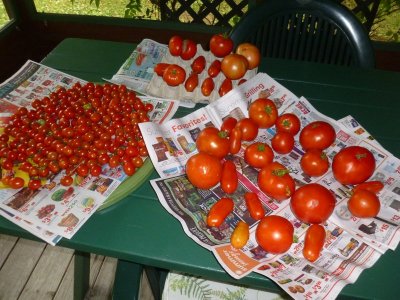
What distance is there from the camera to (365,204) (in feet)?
2.73

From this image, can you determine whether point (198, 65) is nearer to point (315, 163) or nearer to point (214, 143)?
point (214, 143)

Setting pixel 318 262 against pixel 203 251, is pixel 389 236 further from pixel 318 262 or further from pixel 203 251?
pixel 203 251

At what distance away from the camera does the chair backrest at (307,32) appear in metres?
1.29

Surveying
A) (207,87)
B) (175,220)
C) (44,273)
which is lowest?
(44,273)

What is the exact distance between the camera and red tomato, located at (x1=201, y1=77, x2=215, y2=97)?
1186 mm

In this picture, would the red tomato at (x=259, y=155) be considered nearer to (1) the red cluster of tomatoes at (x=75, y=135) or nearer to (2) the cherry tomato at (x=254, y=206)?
(2) the cherry tomato at (x=254, y=206)

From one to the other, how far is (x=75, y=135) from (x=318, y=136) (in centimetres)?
68

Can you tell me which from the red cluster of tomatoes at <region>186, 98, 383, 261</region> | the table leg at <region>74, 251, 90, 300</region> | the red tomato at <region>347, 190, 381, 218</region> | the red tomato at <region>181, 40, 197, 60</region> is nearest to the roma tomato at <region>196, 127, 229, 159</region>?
the red cluster of tomatoes at <region>186, 98, 383, 261</region>

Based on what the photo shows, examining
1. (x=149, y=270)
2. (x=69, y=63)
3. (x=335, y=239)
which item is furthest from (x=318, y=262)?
(x=69, y=63)

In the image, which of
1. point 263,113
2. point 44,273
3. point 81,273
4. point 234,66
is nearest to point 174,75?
point 234,66

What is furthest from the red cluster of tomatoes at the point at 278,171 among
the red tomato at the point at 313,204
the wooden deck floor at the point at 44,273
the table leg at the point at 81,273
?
the wooden deck floor at the point at 44,273

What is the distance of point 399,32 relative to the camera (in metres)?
2.34

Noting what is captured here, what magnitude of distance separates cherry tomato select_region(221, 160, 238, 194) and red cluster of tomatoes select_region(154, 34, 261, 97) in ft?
1.11

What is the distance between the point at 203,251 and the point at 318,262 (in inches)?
9.8
